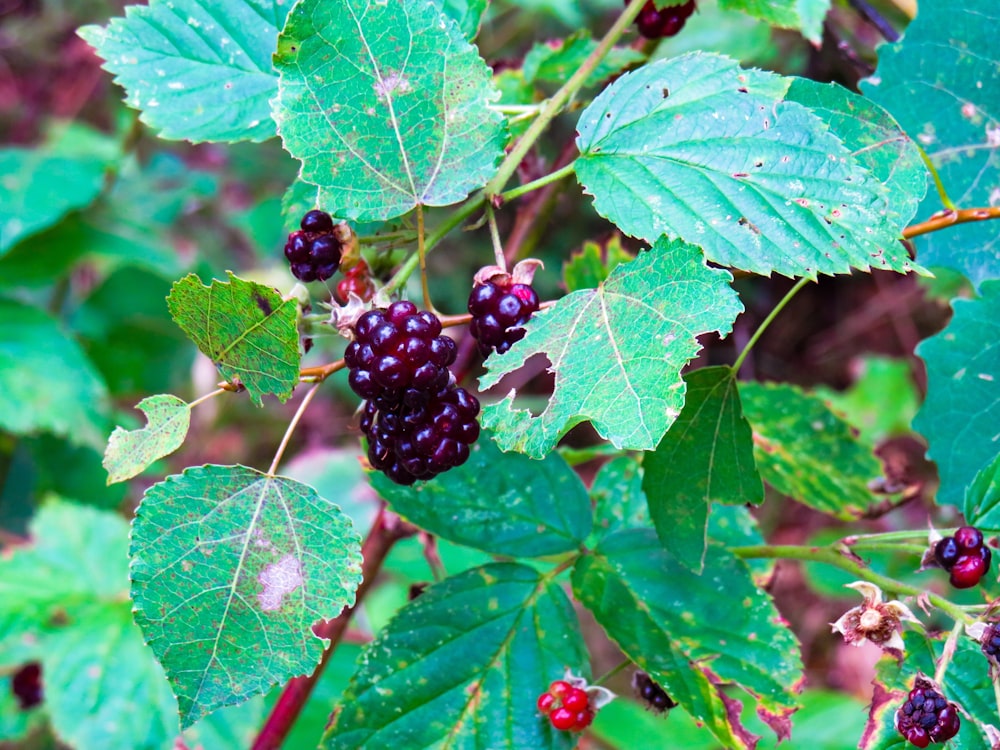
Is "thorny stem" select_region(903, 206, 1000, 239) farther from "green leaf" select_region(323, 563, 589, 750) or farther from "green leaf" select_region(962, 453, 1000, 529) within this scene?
"green leaf" select_region(323, 563, 589, 750)

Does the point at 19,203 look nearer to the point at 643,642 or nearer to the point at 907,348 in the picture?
the point at 643,642

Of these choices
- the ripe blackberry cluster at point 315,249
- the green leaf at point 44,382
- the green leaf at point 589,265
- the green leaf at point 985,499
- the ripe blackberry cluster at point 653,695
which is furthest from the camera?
the green leaf at point 44,382

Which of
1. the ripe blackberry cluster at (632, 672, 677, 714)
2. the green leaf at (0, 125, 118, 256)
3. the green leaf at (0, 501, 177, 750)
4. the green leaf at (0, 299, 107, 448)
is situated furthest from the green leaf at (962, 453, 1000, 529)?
the green leaf at (0, 125, 118, 256)

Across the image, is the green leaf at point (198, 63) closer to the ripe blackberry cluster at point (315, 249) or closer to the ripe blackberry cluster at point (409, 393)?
the ripe blackberry cluster at point (315, 249)

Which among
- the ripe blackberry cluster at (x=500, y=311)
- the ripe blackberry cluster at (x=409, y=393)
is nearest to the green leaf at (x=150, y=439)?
the ripe blackberry cluster at (x=409, y=393)

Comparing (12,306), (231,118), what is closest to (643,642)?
(231,118)

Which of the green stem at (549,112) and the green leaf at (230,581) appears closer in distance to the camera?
the green leaf at (230,581)

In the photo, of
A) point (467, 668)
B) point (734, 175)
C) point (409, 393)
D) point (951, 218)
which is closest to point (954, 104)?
point (951, 218)

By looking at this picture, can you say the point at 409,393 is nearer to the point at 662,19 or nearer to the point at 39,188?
the point at 662,19
